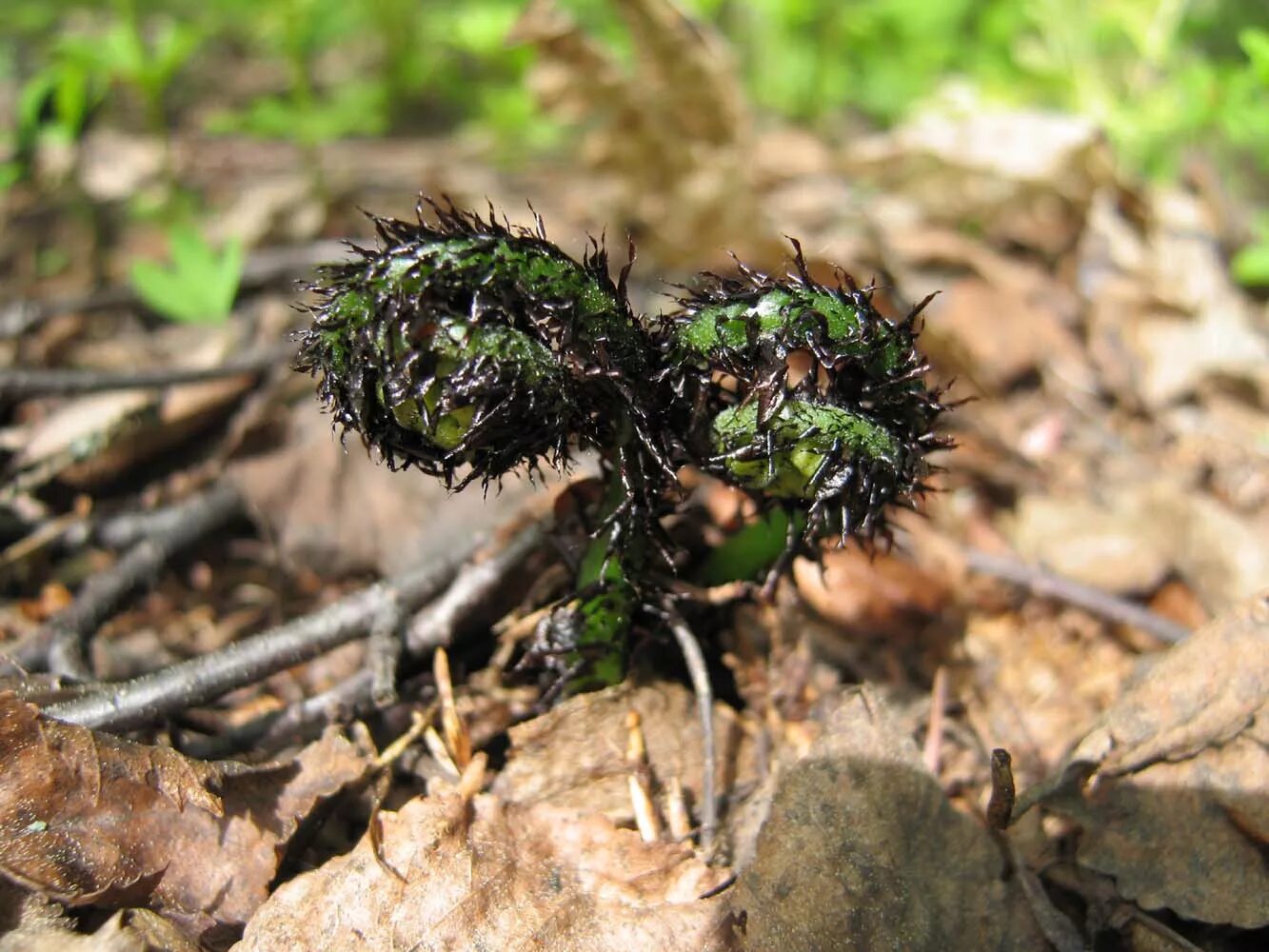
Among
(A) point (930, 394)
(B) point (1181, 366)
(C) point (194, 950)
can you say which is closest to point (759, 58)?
(B) point (1181, 366)

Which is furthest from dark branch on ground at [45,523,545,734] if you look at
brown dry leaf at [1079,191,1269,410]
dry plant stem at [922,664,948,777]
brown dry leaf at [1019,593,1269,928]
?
brown dry leaf at [1079,191,1269,410]

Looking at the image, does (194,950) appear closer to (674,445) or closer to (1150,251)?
(674,445)

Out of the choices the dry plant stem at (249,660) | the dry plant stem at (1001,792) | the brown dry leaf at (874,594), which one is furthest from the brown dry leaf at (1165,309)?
the dry plant stem at (249,660)

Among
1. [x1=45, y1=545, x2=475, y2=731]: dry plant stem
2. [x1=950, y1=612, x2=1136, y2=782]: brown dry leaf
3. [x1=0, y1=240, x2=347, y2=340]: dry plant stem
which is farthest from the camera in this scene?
[x1=0, y1=240, x2=347, y2=340]: dry plant stem

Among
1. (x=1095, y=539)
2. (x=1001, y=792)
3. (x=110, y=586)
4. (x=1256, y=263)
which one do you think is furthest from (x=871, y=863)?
(x=1256, y=263)

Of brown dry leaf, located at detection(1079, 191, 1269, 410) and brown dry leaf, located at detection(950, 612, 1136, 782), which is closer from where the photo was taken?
brown dry leaf, located at detection(950, 612, 1136, 782)

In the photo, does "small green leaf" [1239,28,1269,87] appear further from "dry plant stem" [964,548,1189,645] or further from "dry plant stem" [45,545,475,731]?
"dry plant stem" [45,545,475,731]
